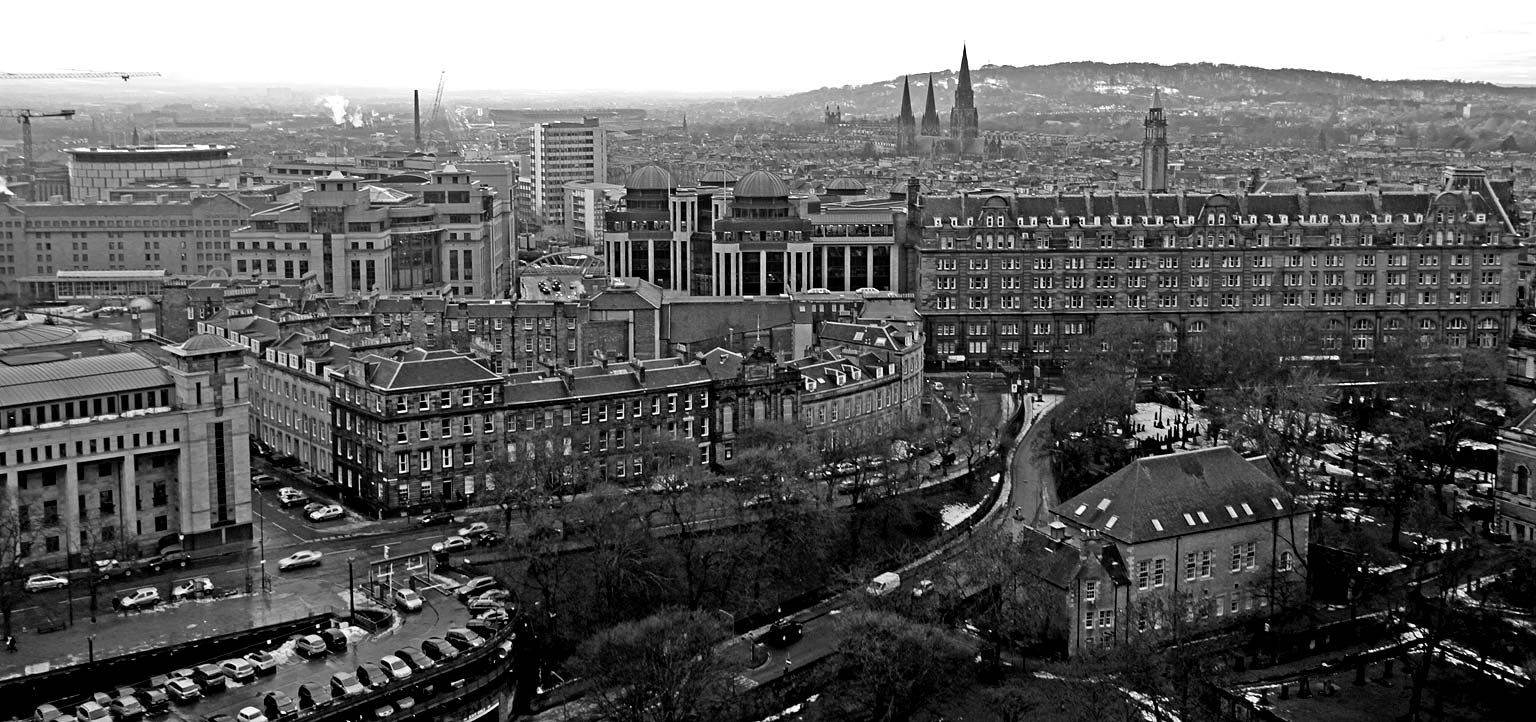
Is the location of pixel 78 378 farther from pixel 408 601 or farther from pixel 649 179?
pixel 649 179

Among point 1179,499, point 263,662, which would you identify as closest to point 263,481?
point 263,662

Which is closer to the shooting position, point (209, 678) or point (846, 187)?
point (209, 678)

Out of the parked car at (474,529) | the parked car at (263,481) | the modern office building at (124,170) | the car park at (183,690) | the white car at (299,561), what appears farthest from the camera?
the modern office building at (124,170)

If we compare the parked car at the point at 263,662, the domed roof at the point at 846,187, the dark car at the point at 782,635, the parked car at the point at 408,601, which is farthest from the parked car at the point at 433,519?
the domed roof at the point at 846,187

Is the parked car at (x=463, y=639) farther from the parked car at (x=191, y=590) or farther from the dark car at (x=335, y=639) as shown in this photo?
the parked car at (x=191, y=590)

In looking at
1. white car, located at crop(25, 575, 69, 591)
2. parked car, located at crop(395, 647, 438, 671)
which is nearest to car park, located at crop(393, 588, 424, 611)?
parked car, located at crop(395, 647, 438, 671)

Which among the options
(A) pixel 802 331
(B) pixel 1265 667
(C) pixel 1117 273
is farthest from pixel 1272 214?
(B) pixel 1265 667

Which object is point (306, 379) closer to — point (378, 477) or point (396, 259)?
point (378, 477)
